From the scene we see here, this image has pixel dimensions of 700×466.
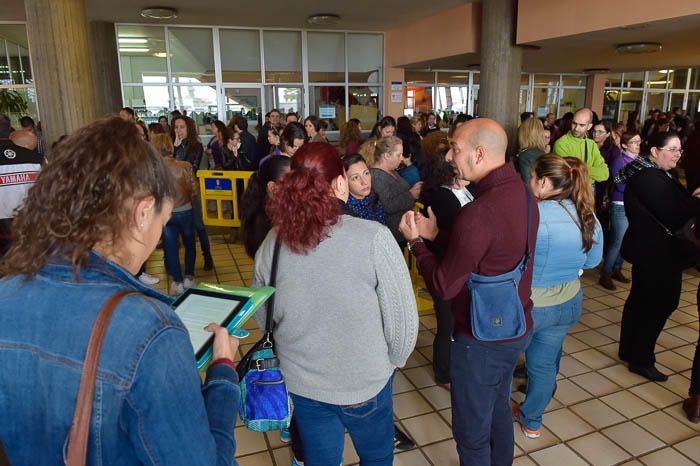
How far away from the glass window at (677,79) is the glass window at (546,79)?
4.89 m

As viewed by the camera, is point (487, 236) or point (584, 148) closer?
point (487, 236)

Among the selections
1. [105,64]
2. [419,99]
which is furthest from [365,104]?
[105,64]

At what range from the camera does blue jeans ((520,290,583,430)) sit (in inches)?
98.7

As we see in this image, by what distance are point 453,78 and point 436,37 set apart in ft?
10.8

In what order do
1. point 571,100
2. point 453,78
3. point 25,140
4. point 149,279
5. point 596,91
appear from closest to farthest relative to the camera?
point 25,140 → point 149,279 → point 453,78 → point 596,91 → point 571,100

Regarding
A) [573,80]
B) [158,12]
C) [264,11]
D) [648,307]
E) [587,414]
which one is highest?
[264,11]

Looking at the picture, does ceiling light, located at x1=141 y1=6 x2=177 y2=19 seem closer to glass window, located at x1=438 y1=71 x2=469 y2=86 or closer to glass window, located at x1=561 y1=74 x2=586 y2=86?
glass window, located at x1=438 y1=71 x2=469 y2=86

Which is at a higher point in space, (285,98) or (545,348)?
(285,98)

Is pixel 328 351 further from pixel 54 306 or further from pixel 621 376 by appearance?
pixel 621 376

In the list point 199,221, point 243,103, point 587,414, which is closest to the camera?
point 587,414

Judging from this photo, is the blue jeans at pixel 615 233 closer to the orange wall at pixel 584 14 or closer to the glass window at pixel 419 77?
the orange wall at pixel 584 14

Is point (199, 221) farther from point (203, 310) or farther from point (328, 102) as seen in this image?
point (328, 102)

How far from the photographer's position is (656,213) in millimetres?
3080

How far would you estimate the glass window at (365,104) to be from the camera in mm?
12906
